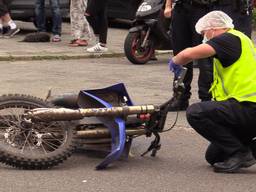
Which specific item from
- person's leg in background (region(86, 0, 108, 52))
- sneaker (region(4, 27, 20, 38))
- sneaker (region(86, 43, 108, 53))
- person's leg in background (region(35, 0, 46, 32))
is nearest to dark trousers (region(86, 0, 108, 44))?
person's leg in background (region(86, 0, 108, 52))

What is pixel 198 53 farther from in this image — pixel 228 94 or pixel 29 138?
pixel 29 138

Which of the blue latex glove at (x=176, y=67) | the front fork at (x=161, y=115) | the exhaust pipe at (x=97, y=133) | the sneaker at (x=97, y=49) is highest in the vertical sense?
the blue latex glove at (x=176, y=67)

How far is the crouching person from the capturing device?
5012 millimetres

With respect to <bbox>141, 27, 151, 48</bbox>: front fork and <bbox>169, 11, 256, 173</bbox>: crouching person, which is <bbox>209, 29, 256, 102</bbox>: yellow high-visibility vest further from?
<bbox>141, 27, 151, 48</bbox>: front fork

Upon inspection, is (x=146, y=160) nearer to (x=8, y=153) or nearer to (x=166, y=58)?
(x=8, y=153)

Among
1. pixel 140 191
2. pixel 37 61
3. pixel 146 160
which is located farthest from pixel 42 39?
pixel 140 191

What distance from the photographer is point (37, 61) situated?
33.6 ft

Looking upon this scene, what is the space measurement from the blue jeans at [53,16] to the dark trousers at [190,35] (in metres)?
5.07

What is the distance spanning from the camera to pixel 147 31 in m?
10.0

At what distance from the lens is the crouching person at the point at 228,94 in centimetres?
501

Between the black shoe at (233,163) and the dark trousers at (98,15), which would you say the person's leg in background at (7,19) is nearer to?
the dark trousers at (98,15)

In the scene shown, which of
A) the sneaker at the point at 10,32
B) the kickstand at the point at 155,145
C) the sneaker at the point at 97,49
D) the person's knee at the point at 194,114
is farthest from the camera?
the sneaker at the point at 10,32

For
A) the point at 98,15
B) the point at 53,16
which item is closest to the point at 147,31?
the point at 98,15

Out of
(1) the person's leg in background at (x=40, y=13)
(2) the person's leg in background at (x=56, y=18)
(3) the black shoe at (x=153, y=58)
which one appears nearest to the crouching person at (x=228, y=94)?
(3) the black shoe at (x=153, y=58)
